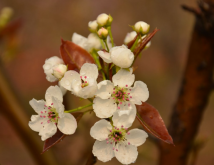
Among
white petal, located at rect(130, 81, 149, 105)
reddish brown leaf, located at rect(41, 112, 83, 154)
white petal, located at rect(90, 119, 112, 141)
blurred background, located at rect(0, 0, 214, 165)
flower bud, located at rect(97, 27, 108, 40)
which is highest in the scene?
flower bud, located at rect(97, 27, 108, 40)

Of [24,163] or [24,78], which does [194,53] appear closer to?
[24,163]

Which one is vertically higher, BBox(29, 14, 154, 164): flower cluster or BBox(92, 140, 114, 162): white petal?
BBox(29, 14, 154, 164): flower cluster

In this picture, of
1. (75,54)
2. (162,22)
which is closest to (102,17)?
(75,54)

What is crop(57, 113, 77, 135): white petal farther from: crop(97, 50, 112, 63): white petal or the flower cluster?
crop(97, 50, 112, 63): white petal

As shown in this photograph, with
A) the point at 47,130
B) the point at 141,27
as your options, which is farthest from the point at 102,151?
the point at 141,27

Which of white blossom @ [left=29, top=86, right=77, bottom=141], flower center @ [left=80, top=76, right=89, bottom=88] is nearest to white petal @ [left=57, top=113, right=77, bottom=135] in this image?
white blossom @ [left=29, top=86, right=77, bottom=141]
